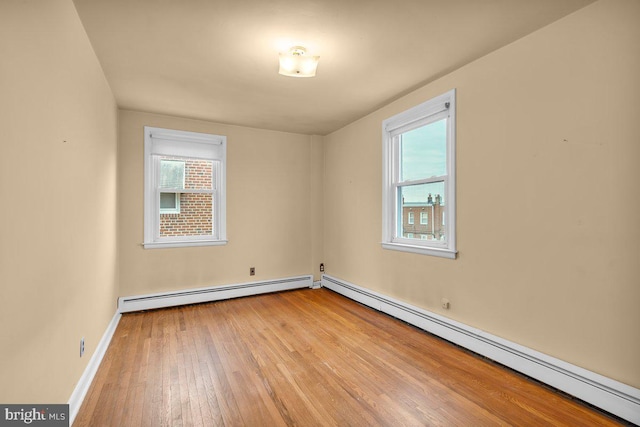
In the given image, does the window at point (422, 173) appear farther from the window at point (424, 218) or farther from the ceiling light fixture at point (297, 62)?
the ceiling light fixture at point (297, 62)

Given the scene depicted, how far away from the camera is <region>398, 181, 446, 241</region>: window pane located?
10.3ft

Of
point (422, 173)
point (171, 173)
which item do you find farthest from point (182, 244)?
point (422, 173)

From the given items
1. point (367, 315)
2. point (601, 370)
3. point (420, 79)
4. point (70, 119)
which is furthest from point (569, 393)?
point (70, 119)

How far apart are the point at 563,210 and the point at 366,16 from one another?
183cm

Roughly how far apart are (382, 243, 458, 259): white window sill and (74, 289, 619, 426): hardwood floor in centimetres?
80

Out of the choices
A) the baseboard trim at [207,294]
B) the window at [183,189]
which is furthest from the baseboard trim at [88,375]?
the window at [183,189]

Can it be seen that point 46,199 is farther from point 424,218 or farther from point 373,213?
point 373,213

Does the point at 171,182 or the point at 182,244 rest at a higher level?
the point at 171,182

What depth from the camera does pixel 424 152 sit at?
3.31 metres

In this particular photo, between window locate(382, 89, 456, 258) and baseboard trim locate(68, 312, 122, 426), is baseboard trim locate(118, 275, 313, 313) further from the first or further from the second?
window locate(382, 89, 456, 258)

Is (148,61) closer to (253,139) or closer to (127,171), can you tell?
(127,171)

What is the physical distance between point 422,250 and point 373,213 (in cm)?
93

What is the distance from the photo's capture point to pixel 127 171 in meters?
3.85

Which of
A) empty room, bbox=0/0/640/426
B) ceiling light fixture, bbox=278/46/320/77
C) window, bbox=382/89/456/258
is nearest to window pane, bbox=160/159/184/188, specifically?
empty room, bbox=0/0/640/426
